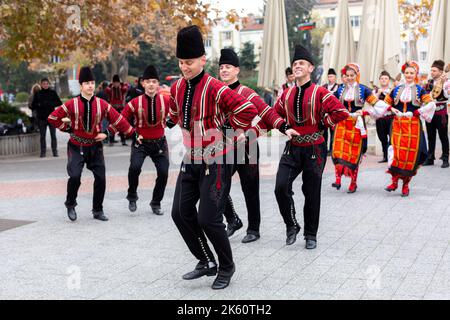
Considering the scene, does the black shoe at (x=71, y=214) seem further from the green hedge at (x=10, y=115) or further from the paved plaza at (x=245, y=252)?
the green hedge at (x=10, y=115)

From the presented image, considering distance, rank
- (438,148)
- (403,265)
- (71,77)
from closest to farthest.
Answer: (403,265), (438,148), (71,77)

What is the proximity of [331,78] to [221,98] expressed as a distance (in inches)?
403

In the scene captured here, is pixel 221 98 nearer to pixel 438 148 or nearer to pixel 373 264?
pixel 373 264

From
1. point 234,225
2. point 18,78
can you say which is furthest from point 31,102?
point 18,78

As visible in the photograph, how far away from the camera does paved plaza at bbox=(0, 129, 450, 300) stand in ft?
17.6

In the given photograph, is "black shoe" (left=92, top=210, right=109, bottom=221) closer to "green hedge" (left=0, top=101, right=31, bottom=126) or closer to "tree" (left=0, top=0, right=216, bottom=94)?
"tree" (left=0, top=0, right=216, bottom=94)

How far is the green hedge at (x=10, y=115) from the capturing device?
56.0ft

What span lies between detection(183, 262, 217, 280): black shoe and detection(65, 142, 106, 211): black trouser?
3196 millimetres

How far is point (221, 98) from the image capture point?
5.32 m

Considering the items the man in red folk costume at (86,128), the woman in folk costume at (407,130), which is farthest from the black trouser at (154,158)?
the woman in folk costume at (407,130)

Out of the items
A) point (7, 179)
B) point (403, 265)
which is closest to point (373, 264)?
point (403, 265)

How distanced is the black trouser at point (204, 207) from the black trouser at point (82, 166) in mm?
3208

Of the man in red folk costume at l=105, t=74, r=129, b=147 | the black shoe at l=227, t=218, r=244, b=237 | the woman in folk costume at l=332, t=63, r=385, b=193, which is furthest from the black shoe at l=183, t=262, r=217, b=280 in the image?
the man in red folk costume at l=105, t=74, r=129, b=147

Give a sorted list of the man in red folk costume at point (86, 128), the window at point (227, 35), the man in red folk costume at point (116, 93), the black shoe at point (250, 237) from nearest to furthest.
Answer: the black shoe at point (250, 237)
the man in red folk costume at point (86, 128)
the man in red folk costume at point (116, 93)
the window at point (227, 35)
